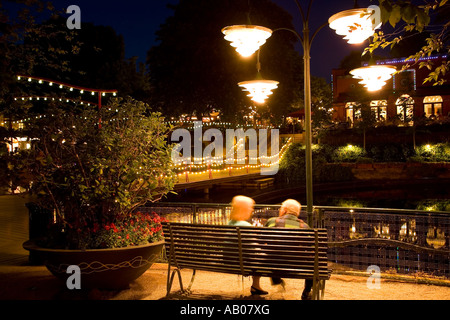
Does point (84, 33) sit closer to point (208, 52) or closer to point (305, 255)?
point (208, 52)

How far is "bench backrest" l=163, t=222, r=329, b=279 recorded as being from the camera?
4.35 m

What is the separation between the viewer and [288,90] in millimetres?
25531

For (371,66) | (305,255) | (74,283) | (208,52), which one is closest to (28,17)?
(74,283)

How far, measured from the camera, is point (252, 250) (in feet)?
15.0

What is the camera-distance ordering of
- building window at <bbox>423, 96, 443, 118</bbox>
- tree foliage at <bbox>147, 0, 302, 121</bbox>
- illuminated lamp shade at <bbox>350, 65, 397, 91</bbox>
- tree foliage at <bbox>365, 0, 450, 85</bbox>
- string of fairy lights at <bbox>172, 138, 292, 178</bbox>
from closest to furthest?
tree foliage at <bbox>365, 0, 450, 85</bbox> → illuminated lamp shade at <bbox>350, 65, 397, 91</bbox> → string of fairy lights at <bbox>172, 138, 292, 178</bbox> → tree foliage at <bbox>147, 0, 302, 121</bbox> → building window at <bbox>423, 96, 443, 118</bbox>

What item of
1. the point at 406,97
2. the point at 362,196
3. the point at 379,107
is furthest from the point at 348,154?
the point at 406,97

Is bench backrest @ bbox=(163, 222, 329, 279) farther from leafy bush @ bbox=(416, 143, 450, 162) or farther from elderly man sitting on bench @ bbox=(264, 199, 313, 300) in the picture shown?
leafy bush @ bbox=(416, 143, 450, 162)

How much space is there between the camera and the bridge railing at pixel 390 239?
18.3 ft

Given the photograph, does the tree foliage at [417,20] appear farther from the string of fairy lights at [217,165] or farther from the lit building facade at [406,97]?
the lit building facade at [406,97]

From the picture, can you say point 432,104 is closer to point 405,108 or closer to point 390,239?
point 405,108

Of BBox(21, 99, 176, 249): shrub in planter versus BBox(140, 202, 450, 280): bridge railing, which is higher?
BBox(21, 99, 176, 249): shrub in planter

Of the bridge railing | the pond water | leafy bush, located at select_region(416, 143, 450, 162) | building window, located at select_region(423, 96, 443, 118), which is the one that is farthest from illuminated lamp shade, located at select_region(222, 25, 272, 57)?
building window, located at select_region(423, 96, 443, 118)

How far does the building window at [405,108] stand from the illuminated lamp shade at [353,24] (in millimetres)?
27192

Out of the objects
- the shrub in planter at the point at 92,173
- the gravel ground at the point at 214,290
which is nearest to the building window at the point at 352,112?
the gravel ground at the point at 214,290
